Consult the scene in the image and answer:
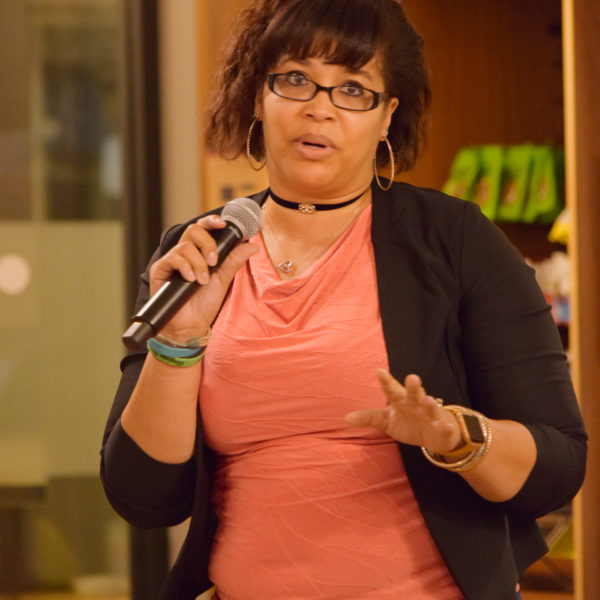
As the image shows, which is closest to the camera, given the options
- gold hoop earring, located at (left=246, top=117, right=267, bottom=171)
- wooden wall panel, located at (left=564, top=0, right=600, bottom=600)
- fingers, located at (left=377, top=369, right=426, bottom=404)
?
fingers, located at (left=377, top=369, right=426, bottom=404)

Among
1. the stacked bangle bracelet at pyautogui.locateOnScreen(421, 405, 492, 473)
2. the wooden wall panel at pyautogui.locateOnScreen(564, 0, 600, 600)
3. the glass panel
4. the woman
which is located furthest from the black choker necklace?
the glass panel

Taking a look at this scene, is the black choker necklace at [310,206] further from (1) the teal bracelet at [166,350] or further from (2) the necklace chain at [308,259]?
(1) the teal bracelet at [166,350]

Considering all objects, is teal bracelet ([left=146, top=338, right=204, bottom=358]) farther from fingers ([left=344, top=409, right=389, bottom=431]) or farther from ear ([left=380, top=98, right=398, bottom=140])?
ear ([left=380, top=98, right=398, bottom=140])

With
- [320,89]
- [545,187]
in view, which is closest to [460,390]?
[320,89]

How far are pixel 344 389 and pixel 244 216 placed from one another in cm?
26

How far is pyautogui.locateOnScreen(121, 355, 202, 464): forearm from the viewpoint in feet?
3.79

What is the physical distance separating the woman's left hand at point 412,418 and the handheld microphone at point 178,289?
23 cm

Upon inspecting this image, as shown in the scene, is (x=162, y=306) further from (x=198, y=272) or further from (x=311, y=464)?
(x=311, y=464)

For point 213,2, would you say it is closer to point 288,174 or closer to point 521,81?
point 521,81

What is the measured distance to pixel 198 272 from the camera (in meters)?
1.05

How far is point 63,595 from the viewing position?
9.37 feet

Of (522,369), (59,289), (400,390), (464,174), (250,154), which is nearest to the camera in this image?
(400,390)

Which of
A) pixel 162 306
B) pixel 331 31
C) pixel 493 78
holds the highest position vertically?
pixel 493 78

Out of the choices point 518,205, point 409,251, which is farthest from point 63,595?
point 409,251
